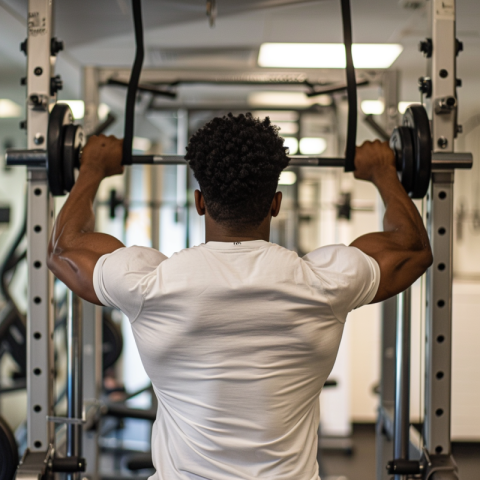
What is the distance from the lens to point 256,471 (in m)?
1.08

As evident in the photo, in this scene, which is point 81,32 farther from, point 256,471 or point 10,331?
point 256,471

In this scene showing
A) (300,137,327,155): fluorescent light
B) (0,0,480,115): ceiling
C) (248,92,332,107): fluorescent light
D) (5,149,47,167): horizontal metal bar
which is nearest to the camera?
(5,149,47,167): horizontal metal bar

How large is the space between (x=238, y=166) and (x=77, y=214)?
465mm

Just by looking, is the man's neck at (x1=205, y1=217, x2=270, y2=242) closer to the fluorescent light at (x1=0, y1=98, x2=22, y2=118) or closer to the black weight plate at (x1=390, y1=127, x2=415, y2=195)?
the black weight plate at (x1=390, y1=127, x2=415, y2=195)

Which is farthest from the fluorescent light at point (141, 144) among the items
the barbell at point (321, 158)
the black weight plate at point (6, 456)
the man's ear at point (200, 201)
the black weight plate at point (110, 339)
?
the man's ear at point (200, 201)

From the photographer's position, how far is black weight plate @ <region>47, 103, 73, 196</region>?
139 cm

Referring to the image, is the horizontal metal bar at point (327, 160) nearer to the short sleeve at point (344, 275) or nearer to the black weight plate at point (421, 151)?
the black weight plate at point (421, 151)

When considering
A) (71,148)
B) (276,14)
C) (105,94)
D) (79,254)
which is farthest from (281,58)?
(79,254)

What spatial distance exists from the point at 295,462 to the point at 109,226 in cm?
583

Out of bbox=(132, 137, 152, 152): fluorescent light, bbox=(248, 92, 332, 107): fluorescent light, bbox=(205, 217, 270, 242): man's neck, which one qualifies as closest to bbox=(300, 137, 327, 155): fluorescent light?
bbox=(248, 92, 332, 107): fluorescent light

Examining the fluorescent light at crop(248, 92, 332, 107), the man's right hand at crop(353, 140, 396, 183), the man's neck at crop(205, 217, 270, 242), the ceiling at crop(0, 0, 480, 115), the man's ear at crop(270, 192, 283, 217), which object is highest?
the fluorescent light at crop(248, 92, 332, 107)

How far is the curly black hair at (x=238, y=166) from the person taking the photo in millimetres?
1062

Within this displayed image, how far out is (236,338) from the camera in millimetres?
1049

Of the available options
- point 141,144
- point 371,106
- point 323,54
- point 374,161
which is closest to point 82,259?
point 374,161
